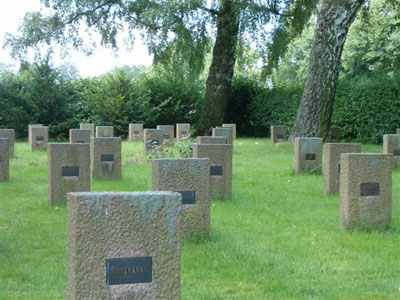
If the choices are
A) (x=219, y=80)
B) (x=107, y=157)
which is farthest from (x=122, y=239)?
(x=219, y=80)

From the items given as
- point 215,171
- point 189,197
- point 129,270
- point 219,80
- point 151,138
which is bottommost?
point 129,270

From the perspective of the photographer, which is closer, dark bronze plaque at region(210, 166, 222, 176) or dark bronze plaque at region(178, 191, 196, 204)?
dark bronze plaque at region(178, 191, 196, 204)

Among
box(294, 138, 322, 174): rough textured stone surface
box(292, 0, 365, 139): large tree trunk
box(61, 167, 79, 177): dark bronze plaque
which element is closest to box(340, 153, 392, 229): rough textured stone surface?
box(61, 167, 79, 177): dark bronze plaque

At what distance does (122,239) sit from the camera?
4418mm

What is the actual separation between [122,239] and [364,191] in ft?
17.0

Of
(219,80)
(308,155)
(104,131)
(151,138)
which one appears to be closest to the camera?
(308,155)

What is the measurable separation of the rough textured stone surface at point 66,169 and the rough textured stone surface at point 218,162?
1.84 metres

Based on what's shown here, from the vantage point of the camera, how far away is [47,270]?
22.9ft

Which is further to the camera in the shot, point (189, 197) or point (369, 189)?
point (369, 189)

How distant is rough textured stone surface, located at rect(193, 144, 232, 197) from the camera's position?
11484 millimetres

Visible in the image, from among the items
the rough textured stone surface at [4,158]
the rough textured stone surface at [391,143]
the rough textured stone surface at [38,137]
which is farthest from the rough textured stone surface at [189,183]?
the rough textured stone surface at [38,137]

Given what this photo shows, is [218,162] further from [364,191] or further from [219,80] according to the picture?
[219,80]

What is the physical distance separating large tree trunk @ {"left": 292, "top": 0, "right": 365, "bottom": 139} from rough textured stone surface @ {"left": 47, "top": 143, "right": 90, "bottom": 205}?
11853 mm

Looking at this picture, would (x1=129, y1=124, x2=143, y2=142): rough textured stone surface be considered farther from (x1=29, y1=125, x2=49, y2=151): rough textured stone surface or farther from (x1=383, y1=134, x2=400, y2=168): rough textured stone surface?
(x1=383, y1=134, x2=400, y2=168): rough textured stone surface
